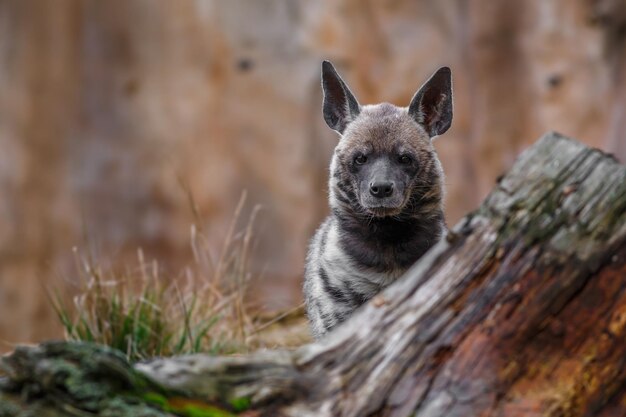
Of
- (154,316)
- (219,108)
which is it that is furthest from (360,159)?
(219,108)

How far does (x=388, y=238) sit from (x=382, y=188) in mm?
354

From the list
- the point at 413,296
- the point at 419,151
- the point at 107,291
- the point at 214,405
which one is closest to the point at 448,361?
the point at 413,296

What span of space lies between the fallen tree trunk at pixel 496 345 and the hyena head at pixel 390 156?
2126mm

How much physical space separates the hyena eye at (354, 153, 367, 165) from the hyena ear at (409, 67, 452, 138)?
51 cm

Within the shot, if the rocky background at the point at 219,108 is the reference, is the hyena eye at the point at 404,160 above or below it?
below

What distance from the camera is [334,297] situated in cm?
544

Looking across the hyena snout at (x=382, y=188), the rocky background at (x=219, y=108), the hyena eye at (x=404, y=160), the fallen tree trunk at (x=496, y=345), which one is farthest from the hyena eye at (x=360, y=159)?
the rocky background at (x=219, y=108)

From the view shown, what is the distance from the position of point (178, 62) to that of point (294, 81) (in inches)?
58.6

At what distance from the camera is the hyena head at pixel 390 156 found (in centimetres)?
537

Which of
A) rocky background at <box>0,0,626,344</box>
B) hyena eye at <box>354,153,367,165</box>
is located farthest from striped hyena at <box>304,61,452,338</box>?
rocky background at <box>0,0,626,344</box>

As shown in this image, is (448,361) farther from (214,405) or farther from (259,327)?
(259,327)

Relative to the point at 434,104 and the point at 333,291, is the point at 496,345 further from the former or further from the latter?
the point at 434,104

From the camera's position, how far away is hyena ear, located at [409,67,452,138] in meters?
5.94

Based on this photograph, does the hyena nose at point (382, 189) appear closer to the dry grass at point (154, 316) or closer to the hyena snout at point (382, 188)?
the hyena snout at point (382, 188)
